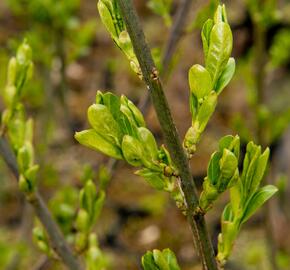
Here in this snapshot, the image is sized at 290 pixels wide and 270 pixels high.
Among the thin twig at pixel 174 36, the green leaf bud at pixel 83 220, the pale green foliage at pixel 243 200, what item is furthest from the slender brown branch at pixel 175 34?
the pale green foliage at pixel 243 200

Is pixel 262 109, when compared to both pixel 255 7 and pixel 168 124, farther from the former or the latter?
pixel 168 124

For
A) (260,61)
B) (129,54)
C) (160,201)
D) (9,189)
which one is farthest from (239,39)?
(129,54)

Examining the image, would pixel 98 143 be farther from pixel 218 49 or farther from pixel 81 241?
pixel 81 241

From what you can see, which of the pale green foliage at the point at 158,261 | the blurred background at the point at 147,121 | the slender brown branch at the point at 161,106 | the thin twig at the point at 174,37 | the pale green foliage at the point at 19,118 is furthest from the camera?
the blurred background at the point at 147,121

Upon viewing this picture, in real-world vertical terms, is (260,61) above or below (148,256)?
above

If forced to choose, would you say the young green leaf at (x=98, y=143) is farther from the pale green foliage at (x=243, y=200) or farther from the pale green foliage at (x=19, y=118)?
the pale green foliage at (x=19, y=118)

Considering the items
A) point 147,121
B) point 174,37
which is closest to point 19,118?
point 174,37
